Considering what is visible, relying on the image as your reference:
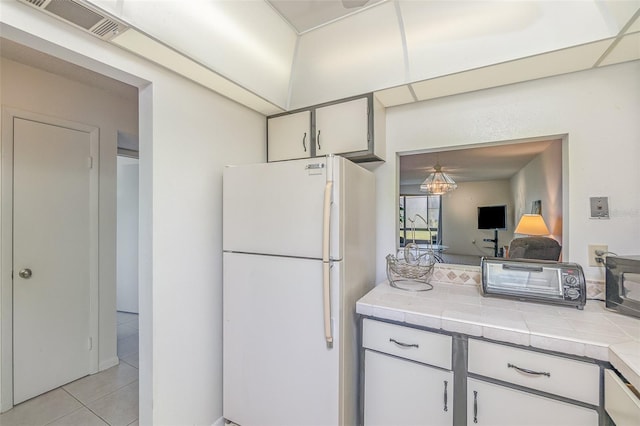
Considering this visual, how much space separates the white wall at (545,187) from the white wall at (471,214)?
0.18 ft

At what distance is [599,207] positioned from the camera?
1492 mm

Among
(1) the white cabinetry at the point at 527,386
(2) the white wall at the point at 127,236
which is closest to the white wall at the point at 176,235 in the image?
(1) the white cabinetry at the point at 527,386

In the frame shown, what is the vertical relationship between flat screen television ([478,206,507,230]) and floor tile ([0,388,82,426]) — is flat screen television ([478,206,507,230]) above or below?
above

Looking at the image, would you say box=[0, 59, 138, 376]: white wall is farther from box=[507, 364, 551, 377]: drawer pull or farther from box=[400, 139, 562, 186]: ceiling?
box=[507, 364, 551, 377]: drawer pull

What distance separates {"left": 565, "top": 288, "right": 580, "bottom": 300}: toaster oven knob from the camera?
135 centimetres

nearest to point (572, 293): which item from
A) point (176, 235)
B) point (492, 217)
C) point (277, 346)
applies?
point (492, 217)

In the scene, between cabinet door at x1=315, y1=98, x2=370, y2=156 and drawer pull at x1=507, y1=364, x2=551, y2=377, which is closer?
drawer pull at x1=507, y1=364, x2=551, y2=377

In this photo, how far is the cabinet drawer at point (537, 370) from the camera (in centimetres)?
103

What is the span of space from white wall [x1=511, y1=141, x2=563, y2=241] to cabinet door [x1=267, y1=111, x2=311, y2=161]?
1.42m

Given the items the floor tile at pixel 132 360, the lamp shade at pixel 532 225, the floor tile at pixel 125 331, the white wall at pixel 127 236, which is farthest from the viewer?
the white wall at pixel 127 236

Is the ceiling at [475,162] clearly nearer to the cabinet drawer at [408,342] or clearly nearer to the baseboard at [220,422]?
the cabinet drawer at [408,342]

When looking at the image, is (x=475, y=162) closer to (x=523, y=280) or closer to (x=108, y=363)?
(x=523, y=280)

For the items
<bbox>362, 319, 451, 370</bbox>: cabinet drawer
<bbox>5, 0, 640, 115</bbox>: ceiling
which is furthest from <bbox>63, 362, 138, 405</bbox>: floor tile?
<bbox>5, 0, 640, 115</bbox>: ceiling

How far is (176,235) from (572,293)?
206cm
